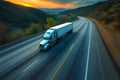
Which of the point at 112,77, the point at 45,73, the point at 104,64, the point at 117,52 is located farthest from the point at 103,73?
the point at 117,52

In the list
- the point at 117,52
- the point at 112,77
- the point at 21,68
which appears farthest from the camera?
the point at 117,52

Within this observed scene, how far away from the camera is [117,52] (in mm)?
22219

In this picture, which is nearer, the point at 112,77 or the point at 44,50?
the point at 112,77

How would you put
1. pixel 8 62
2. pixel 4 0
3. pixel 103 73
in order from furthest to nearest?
pixel 4 0 → pixel 8 62 → pixel 103 73

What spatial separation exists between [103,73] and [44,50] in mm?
11268

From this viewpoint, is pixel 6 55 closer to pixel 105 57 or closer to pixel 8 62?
pixel 8 62

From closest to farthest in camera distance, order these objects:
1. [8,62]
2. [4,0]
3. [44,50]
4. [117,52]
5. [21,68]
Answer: [21,68]
[8,62]
[117,52]
[44,50]
[4,0]

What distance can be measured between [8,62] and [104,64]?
40.5 feet

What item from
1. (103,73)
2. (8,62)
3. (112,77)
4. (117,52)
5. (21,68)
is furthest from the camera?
(117,52)

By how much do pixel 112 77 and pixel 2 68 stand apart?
12415 mm

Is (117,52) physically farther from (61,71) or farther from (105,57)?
(61,71)

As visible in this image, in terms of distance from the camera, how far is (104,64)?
17.4 metres

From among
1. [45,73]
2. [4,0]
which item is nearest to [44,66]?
[45,73]

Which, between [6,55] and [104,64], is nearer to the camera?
[104,64]
